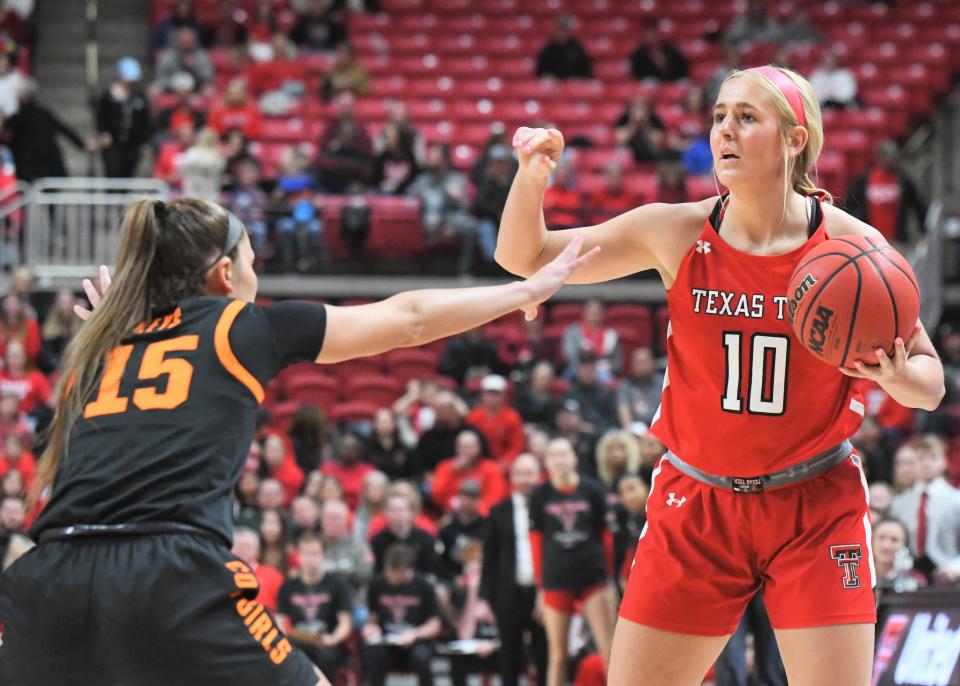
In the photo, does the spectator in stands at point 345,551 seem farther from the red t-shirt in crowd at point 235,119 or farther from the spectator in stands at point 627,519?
the red t-shirt in crowd at point 235,119

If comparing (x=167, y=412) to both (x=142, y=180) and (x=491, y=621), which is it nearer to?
(x=491, y=621)

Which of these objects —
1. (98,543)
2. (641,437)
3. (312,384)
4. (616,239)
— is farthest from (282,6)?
(98,543)

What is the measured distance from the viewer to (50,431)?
3.71 metres

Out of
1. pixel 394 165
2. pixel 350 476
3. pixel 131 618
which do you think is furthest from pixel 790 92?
pixel 394 165

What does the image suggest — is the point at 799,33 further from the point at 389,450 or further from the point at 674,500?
the point at 674,500

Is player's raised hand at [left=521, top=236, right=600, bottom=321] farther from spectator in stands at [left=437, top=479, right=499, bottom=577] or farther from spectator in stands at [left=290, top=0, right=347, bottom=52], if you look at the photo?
spectator in stands at [left=290, top=0, right=347, bottom=52]

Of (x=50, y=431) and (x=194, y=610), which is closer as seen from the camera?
(x=194, y=610)

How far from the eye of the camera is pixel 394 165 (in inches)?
604

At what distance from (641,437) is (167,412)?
26.9ft

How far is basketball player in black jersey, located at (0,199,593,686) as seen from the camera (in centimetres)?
339

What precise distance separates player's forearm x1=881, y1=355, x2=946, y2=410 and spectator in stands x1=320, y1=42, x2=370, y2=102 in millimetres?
12650

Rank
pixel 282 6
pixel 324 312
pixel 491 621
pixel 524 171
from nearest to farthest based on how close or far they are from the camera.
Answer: pixel 324 312
pixel 524 171
pixel 491 621
pixel 282 6

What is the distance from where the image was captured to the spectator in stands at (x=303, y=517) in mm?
10695

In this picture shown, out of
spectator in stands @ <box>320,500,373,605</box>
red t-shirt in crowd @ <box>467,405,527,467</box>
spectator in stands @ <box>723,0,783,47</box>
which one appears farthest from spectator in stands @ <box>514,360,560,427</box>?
spectator in stands @ <box>723,0,783,47</box>
